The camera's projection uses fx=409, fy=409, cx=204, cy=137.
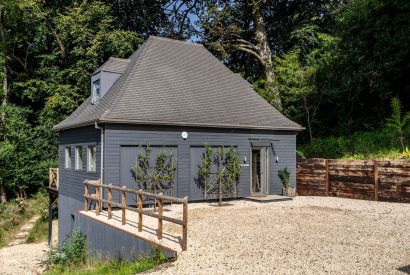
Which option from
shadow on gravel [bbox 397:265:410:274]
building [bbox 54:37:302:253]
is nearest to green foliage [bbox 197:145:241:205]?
building [bbox 54:37:302:253]

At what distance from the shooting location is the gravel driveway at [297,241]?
7.53m

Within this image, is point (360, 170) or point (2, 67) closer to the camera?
point (360, 170)

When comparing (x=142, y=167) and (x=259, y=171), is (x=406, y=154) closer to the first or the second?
(x=259, y=171)

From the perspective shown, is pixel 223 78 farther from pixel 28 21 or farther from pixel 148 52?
pixel 28 21

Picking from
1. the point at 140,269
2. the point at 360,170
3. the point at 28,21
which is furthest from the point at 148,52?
the point at 28,21

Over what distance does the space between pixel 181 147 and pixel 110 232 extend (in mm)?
5526

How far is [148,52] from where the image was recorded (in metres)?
18.0

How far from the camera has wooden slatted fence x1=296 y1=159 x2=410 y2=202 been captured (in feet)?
50.8

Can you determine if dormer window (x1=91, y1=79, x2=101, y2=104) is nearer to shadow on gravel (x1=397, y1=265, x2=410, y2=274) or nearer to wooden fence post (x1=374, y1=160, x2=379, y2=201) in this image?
wooden fence post (x1=374, y1=160, x2=379, y2=201)

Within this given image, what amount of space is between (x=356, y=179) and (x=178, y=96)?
26.8 ft

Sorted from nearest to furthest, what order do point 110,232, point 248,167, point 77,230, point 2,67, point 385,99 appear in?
1. point 110,232
2. point 77,230
3. point 248,167
4. point 385,99
5. point 2,67

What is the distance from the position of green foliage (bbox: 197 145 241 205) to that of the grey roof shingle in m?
1.13

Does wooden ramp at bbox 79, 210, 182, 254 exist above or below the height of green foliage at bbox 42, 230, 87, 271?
above

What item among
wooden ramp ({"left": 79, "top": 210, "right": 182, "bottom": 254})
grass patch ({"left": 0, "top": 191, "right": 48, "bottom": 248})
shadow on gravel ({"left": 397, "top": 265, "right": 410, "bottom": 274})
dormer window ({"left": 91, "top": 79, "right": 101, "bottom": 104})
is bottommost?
grass patch ({"left": 0, "top": 191, "right": 48, "bottom": 248})
